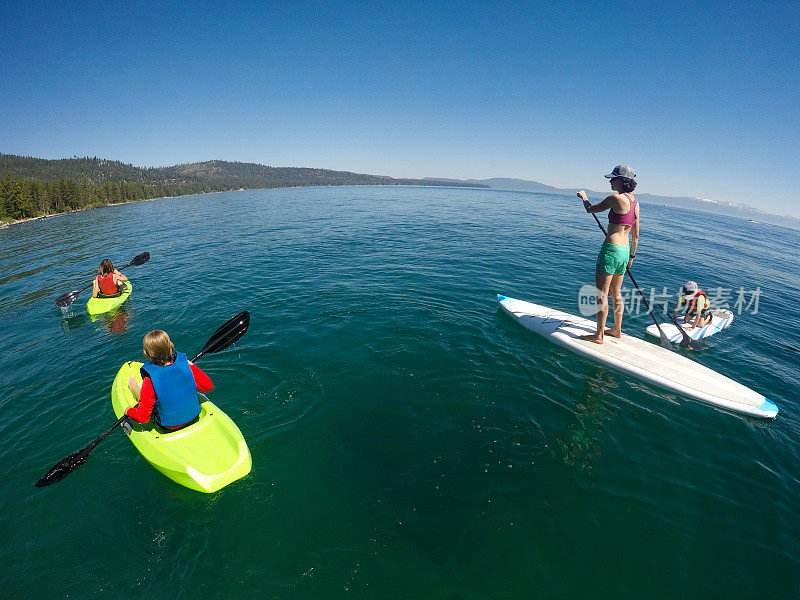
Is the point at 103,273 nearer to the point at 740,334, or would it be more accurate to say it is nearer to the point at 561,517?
the point at 561,517

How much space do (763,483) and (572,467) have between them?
12.2 ft

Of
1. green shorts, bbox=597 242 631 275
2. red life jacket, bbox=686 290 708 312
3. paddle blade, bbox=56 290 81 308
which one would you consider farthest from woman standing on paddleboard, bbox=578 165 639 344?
paddle blade, bbox=56 290 81 308

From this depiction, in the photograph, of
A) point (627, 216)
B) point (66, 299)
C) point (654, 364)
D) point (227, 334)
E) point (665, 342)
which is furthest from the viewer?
point (66, 299)

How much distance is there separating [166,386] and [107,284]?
11.7m

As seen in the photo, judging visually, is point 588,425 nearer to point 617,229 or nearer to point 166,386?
point 617,229

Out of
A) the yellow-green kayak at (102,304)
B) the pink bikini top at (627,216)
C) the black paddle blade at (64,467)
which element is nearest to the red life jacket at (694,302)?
the pink bikini top at (627,216)

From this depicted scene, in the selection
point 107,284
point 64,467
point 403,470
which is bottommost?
point 403,470

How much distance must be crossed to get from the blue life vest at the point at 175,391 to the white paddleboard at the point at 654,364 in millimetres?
10009

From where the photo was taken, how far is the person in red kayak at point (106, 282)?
13.2 meters

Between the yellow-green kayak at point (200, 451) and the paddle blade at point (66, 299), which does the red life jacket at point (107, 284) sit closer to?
the paddle blade at point (66, 299)

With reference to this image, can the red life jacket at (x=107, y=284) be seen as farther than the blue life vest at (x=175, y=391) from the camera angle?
Yes

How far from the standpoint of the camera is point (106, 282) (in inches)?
522

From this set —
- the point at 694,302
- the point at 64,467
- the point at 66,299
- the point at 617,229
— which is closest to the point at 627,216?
the point at 617,229

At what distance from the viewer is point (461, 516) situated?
17.0 feet
